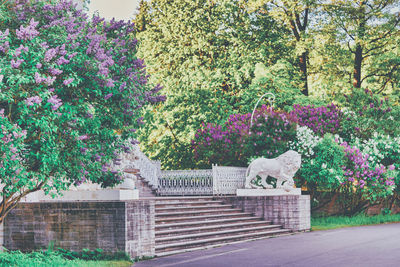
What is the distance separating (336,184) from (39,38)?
15228 mm

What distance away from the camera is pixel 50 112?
34.1 ft

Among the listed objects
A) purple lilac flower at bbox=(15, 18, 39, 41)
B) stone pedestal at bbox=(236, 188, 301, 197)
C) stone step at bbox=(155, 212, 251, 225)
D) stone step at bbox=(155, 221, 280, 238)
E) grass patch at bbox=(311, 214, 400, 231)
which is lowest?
grass patch at bbox=(311, 214, 400, 231)

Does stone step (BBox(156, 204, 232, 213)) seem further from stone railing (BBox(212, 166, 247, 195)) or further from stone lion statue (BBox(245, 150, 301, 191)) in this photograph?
stone railing (BBox(212, 166, 247, 195))

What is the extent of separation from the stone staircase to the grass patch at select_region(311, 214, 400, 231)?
3.17 meters

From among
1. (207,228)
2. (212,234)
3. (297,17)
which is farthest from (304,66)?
(212,234)

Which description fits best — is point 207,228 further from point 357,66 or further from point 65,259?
point 357,66

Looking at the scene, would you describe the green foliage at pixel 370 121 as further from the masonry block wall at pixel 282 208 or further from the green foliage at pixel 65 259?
the green foliage at pixel 65 259

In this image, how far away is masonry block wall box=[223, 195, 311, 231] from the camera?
1998 centimetres

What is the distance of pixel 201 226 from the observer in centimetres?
1731

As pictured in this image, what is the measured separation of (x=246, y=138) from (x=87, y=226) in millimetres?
11732

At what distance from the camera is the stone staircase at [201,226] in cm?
1540

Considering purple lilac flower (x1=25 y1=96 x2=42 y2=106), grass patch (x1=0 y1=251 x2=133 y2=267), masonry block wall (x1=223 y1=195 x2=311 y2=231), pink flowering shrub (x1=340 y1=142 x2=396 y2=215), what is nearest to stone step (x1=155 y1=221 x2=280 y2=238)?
masonry block wall (x1=223 y1=195 x2=311 y2=231)

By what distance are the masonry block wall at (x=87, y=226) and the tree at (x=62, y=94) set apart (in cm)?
71

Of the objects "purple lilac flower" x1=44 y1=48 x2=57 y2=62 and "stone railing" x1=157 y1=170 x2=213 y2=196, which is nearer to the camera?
"purple lilac flower" x1=44 y1=48 x2=57 y2=62
